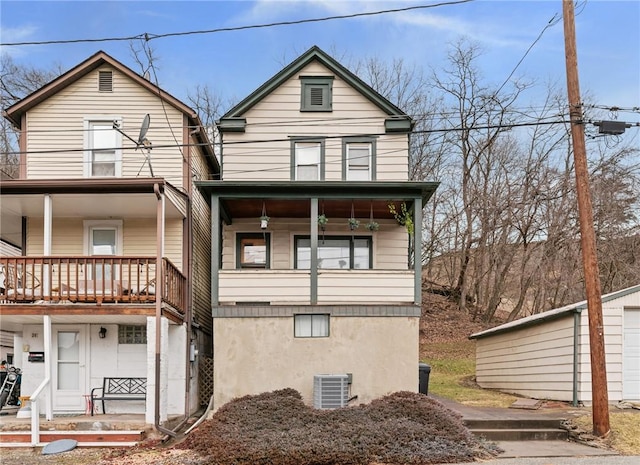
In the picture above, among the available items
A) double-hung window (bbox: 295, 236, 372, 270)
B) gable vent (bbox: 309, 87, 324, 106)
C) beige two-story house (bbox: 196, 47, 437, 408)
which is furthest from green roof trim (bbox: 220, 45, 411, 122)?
double-hung window (bbox: 295, 236, 372, 270)

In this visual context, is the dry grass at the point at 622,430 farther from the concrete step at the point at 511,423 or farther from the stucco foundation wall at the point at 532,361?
the stucco foundation wall at the point at 532,361

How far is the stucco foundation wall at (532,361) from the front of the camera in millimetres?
13977

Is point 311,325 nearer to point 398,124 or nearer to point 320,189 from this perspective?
point 320,189

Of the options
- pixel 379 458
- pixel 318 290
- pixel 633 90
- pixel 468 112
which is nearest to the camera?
pixel 379 458

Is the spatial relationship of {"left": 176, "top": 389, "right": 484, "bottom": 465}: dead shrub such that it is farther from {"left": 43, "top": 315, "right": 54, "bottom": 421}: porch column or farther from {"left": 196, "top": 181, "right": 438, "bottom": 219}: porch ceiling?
{"left": 196, "top": 181, "right": 438, "bottom": 219}: porch ceiling

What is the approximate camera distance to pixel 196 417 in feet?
46.4

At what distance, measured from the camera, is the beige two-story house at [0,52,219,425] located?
488 inches

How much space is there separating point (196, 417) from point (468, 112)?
2236 cm

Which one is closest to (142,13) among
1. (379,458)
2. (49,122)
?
(49,122)

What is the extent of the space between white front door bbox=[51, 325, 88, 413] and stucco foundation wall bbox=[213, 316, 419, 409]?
3.34 metres

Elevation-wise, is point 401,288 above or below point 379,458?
above

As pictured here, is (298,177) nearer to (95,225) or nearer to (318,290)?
(318,290)

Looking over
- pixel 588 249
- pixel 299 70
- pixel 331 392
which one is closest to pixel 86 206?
pixel 299 70

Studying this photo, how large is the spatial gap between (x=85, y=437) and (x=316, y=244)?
604cm
